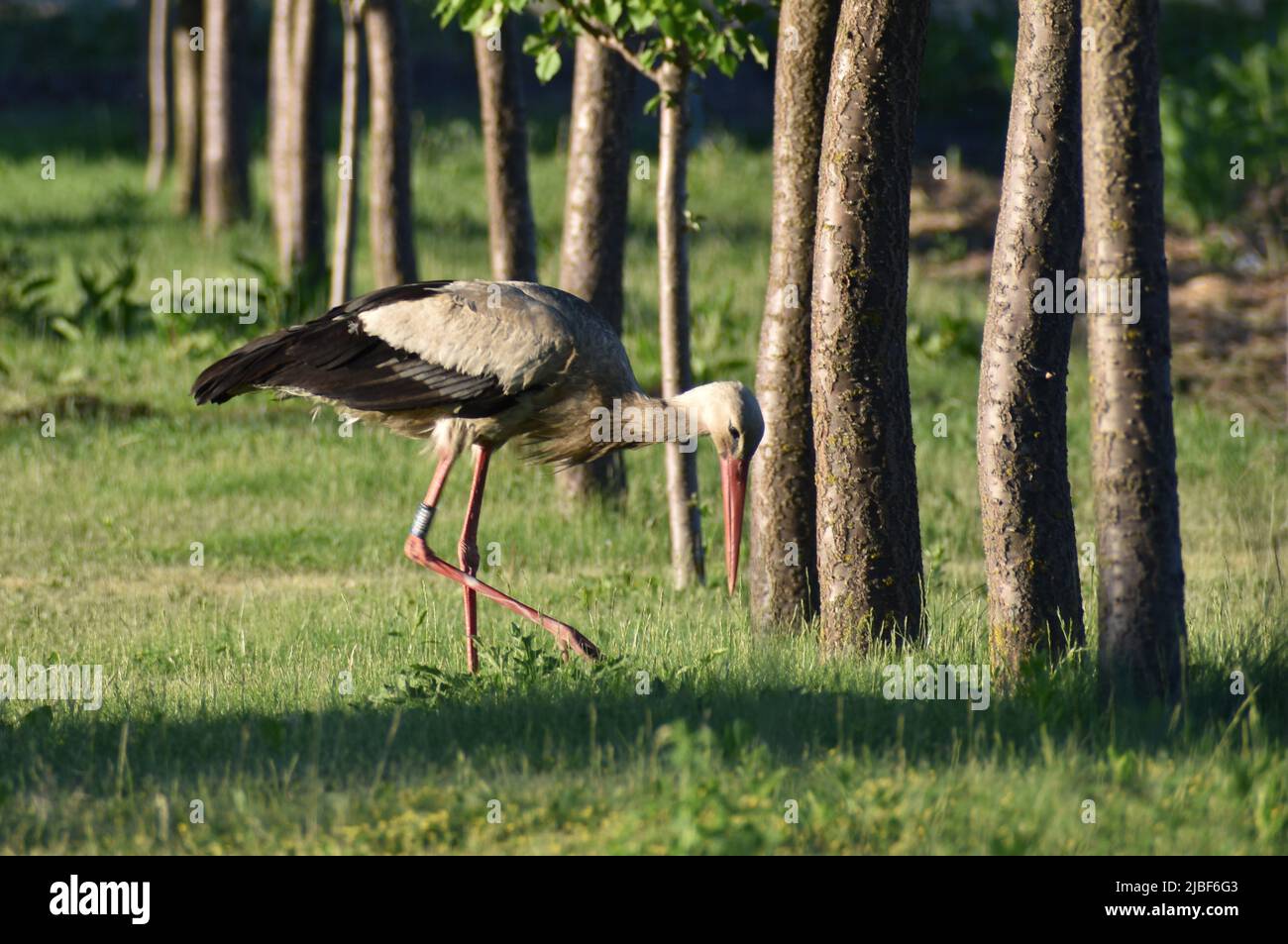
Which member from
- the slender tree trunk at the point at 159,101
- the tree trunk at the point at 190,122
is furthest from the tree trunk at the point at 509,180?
the slender tree trunk at the point at 159,101

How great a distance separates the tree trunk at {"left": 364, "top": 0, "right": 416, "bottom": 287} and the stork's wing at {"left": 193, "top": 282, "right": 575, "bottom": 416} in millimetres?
6778

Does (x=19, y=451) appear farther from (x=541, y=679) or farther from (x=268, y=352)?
(x=541, y=679)

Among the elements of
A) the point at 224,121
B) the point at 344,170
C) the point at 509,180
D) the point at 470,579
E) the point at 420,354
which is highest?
the point at 224,121

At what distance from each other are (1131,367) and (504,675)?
2.69 m

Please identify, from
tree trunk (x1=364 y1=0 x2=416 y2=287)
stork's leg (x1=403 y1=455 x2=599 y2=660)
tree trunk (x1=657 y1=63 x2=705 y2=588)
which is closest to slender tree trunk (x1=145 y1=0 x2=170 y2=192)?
tree trunk (x1=364 y1=0 x2=416 y2=287)

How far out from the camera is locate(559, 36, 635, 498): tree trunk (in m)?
11.3

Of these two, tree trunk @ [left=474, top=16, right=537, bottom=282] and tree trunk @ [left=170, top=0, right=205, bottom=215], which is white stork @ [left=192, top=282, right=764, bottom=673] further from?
tree trunk @ [left=170, top=0, right=205, bottom=215]

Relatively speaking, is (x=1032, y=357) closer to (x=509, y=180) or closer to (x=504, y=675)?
(x=504, y=675)

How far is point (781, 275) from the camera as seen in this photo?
318 inches

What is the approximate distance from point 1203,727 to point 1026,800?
3.98 feet

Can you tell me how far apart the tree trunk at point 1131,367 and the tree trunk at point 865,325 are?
114 cm

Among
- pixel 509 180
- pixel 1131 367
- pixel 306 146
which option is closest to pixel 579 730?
pixel 1131 367

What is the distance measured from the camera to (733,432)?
25.1 feet

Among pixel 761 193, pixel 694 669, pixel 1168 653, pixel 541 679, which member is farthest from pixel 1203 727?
pixel 761 193
